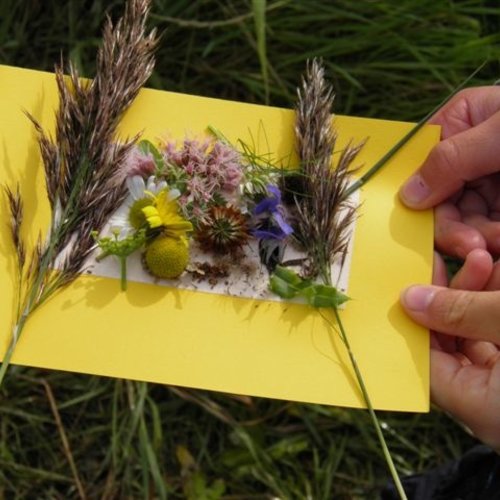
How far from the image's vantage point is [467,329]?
3.40 feet

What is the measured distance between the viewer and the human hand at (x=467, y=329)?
1.03 metres

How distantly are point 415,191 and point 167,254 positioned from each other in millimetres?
387

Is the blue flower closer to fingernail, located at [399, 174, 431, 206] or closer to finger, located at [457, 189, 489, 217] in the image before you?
fingernail, located at [399, 174, 431, 206]

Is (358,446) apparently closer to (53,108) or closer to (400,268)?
(400,268)

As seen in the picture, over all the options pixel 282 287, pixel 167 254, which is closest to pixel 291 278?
pixel 282 287

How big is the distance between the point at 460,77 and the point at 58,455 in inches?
43.6

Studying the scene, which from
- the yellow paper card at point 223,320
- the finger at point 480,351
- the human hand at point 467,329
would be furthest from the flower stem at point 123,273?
the finger at point 480,351

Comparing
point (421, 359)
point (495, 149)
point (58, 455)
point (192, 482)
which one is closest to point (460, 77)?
point (495, 149)

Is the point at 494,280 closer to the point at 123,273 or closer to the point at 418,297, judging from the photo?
the point at 418,297

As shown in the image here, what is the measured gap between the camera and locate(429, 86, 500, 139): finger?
1.20 metres

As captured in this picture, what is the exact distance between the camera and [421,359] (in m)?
1.06

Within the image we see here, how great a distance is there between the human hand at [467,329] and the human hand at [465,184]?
49 millimetres

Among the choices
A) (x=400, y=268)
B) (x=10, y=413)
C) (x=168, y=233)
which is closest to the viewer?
(x=168, y=233)

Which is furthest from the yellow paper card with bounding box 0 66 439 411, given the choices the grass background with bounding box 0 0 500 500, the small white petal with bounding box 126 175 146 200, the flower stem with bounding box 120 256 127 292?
the grass background with bounding box 0 0 500 500
